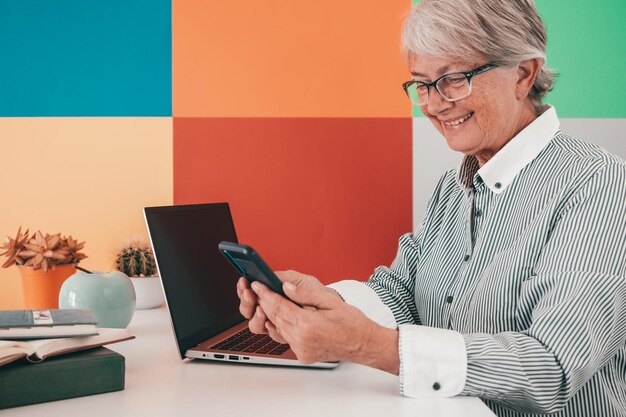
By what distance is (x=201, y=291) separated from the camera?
4.92 feet

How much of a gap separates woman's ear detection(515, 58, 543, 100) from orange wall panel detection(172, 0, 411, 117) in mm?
790

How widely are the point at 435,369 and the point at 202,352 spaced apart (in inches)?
19.0

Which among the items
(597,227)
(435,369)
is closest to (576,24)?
(597,227)

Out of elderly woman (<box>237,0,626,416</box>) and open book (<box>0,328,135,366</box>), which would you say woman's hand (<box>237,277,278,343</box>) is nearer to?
elderly woman (<box>237,0,626,416</box>)

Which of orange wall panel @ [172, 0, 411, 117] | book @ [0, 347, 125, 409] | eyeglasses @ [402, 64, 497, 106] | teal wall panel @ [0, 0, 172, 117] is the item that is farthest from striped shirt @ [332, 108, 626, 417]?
teal wall panel @ [0, 0, 172, 117]

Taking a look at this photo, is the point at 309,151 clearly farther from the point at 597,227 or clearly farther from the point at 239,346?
the point at 597,227

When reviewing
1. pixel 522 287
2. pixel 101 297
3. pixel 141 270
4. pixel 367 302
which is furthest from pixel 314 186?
pixel 522 287

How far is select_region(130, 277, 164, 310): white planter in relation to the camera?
1.99 meters

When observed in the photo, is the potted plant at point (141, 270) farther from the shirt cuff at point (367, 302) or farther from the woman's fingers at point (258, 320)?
the woman's fingers at point (258, 320)

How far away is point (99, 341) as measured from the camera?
115cm

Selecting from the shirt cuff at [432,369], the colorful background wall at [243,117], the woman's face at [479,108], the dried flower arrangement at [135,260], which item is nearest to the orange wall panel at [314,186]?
the colorful background wall at [243,117]

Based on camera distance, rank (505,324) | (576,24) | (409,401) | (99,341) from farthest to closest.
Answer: (576,24)
(505,324)
(99,341)
(409,401)

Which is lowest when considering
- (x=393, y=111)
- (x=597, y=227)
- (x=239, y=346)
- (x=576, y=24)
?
(x=239, y=346)

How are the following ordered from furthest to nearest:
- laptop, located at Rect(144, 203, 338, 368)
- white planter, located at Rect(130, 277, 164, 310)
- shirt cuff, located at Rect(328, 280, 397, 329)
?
white planter, located at Rect(130, 277, 164, 310) → shirt cuff, located at Rect(328, 280, 397, 329) → laptop, located at Rect(144, 203, 338, 368)
